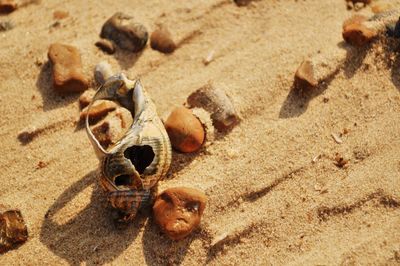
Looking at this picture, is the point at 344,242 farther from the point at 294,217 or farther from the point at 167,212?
→ the point at 167,212

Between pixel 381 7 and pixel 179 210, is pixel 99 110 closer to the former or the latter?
pixel 179 210

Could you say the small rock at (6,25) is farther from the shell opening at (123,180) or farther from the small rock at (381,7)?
the small rock at (381,7)

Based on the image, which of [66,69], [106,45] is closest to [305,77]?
[106,45]

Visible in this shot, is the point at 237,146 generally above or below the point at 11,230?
above

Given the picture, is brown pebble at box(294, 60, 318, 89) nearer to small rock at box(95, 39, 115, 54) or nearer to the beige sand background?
the beige sand background

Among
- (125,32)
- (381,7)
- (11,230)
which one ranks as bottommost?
(11,230)

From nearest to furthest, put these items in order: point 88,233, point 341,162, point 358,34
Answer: point 88,233 < point 341,162 < point 358,34

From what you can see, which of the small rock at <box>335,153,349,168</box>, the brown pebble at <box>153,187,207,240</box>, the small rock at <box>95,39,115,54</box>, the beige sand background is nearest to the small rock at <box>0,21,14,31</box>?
the beige sand background
